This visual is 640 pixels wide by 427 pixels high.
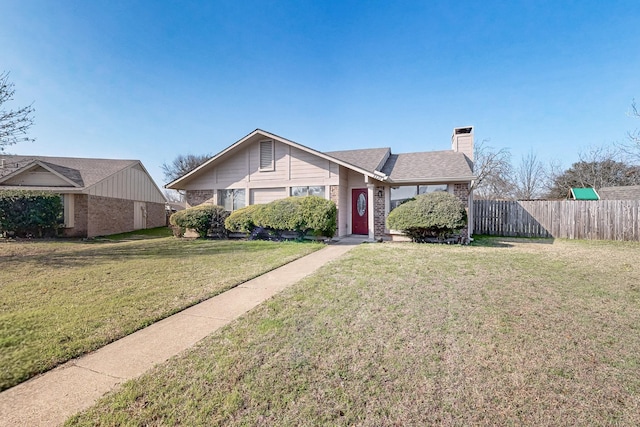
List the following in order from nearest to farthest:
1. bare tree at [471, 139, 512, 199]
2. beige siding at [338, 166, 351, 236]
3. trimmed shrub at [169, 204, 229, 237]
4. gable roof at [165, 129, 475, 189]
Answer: gable roof at [165, 129, 475, 189]
beige siding at [338, 166, 351, 236]
trimmed shrub at [169, 204, 229, 237]
bare tree at [471, 139, 512, 199]

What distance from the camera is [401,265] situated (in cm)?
667

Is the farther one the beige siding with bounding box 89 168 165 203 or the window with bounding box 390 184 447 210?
the beige siding with bounding box 89 168 165 203

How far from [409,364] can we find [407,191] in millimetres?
10806

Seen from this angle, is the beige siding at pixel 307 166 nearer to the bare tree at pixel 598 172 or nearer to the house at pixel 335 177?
the house at pixel 335 177

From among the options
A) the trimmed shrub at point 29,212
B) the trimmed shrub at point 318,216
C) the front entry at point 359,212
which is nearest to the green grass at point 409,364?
the trimmed shrub at point 318,216

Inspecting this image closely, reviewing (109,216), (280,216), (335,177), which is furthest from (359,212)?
(109,216)

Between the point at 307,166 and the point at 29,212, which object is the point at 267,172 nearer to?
the point at 307,166

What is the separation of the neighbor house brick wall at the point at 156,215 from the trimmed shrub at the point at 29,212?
250 inches

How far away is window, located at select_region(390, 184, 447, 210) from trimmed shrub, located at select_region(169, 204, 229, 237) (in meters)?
8.17

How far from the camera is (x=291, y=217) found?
11398mm

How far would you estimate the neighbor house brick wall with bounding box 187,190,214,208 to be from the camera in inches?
582

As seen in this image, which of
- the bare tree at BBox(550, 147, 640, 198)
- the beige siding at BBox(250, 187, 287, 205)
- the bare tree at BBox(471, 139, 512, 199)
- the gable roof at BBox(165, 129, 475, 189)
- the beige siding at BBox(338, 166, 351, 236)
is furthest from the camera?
the bare tree at BBox(471, 139, 512, 199)

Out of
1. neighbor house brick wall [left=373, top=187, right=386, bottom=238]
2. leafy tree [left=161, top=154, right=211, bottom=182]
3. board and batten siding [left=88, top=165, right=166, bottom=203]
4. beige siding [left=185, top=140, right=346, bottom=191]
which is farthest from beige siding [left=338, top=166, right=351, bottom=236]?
leafy tree [left=161, top=154, right=211, bottom=182]

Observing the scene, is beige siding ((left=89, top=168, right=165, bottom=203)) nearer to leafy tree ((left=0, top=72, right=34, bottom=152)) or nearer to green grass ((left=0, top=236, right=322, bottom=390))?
leafy tree ((left=0, top=72, right=34, bottom=152))
